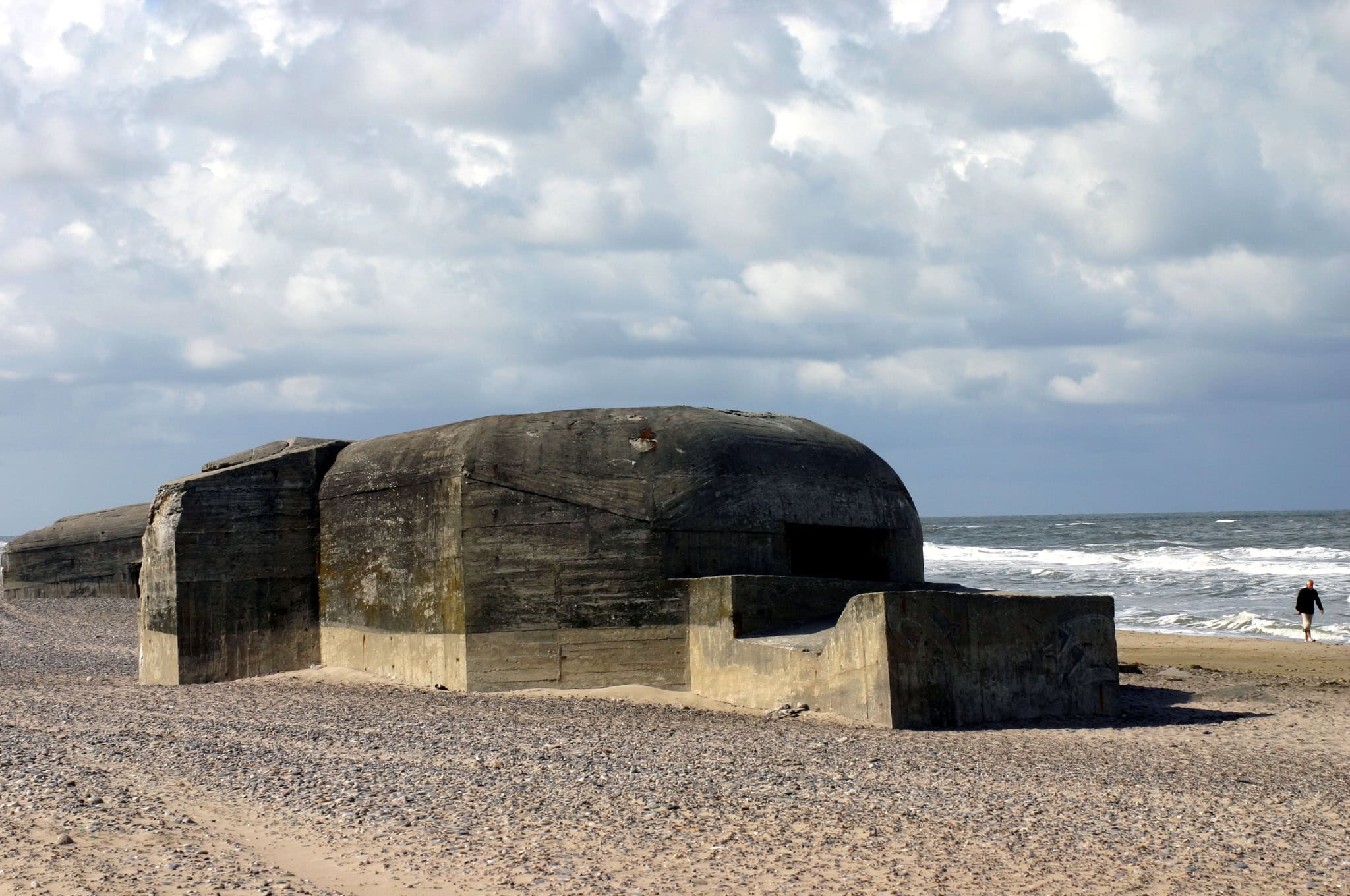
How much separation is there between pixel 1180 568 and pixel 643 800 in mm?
30220

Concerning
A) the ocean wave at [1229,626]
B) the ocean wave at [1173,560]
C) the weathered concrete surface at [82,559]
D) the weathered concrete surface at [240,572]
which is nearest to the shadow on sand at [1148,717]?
the weathered concrete surface at [240,572]

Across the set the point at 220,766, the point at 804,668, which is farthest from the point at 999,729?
the point at 220,766

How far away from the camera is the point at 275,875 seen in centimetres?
434

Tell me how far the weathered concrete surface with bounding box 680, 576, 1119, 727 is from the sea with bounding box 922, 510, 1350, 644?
38.7 ft

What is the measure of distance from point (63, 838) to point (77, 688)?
7.16 metres

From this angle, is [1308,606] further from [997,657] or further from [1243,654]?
[997,657]

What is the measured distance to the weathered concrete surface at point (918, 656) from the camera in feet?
26.7

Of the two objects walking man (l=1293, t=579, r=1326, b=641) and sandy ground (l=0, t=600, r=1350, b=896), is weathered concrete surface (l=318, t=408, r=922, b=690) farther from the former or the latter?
walking man (l=1293, t=579, r=1326, b=641)

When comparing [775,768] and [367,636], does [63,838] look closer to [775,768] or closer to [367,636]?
[775,768]

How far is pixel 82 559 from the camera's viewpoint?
2559 centimetres

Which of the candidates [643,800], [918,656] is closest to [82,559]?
[918,656]

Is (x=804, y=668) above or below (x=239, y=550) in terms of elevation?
below

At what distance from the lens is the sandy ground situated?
14.7ft

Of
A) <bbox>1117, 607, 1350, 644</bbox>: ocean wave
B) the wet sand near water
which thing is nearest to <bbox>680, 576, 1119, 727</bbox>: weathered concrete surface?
the wet sand near water
